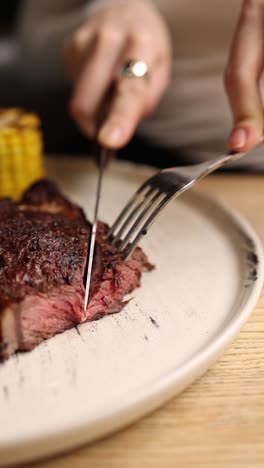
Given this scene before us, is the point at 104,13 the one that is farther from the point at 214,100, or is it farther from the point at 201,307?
the point at 201,307

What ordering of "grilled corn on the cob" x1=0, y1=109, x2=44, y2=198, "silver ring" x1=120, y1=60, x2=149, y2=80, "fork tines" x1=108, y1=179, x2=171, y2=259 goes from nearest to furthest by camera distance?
"fork tines" x1=108, y1=179, x2=171, y2=259 < "silver ring" x1=120, y1=60, x2=149, y2=80 < "grilled corn on the cob" x1=0, y1=109, x2=44, y2=198

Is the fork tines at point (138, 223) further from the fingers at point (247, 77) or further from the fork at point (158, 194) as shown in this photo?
the fingers at point (247, 77)

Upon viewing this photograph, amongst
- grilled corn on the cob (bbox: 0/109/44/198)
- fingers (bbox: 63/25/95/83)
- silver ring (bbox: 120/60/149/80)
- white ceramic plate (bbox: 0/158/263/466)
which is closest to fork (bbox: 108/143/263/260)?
white ceramic plate (bbox: 0/158/263/466)

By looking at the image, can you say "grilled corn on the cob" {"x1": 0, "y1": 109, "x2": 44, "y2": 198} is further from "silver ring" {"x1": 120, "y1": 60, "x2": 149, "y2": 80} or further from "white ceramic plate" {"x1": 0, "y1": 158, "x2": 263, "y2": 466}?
"white ceramic plate" {"x1": 0, "y1": 158, "x2": 263, "y2": 466}

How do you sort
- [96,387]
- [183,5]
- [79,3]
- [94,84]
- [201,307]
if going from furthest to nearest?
[79,3]
[183,5]
[94,84]
[201,307]
[96,387]

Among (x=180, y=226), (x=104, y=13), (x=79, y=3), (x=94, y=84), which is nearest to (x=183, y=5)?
(x=104, y=13)

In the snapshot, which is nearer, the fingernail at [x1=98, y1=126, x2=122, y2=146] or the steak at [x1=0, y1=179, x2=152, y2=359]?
the steak at [x1=0, y1=179, x2=152, y2=359]
